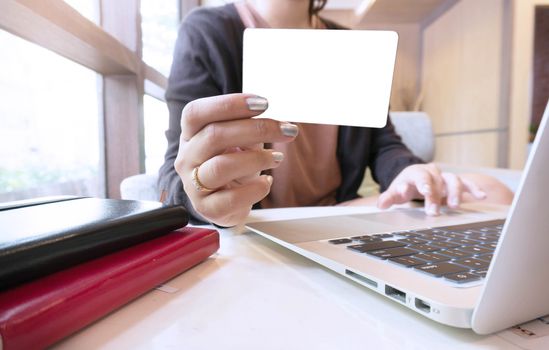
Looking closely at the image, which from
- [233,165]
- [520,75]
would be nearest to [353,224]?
[233,165]

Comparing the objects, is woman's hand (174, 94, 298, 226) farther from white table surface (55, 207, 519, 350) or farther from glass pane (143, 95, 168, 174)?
glass pane (143, 95, 168, 174)

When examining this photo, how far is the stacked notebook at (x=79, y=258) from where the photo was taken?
175 mm

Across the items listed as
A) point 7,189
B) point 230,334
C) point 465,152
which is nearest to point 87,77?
point 7,189

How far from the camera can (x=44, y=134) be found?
0.62m

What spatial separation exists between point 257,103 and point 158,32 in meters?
0.96

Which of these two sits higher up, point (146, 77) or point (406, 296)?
point (146, 77)

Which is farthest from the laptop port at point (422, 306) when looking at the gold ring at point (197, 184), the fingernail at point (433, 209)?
the fingernail at point (433, 209)

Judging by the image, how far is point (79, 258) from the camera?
0.75 ft

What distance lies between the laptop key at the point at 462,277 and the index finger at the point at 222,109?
19 cm

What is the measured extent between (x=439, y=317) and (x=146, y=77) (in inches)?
36.1

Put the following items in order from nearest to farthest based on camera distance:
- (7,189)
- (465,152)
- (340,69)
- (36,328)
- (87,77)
A: 1. (36,328)
2. (340,69)
3. (7,189)
4. (87,77)
5. (465,152)

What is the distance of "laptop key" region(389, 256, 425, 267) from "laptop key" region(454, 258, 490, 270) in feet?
0.10

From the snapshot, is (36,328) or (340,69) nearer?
(36,328)

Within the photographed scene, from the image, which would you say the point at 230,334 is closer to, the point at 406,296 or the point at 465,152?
the point at 406,296
